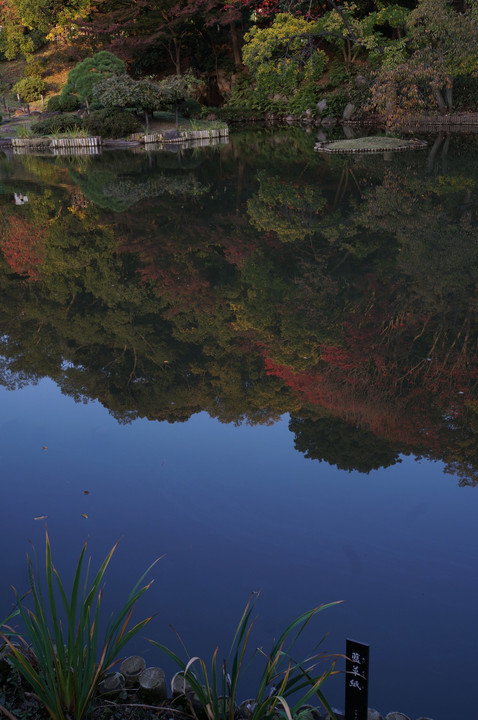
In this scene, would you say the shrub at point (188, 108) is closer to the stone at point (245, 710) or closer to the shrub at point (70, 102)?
the shrub at point (70, 102)

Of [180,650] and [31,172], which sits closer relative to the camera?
[180,650]

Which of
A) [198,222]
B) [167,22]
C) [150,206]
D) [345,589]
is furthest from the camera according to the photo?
[167,22]

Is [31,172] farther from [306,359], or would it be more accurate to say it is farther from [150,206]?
[306,359]

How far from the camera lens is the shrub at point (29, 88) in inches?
1211

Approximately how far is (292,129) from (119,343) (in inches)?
839

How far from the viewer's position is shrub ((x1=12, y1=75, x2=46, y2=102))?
30.8 metres

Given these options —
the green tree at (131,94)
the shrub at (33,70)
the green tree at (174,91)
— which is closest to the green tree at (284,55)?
the green tree at (174,91)

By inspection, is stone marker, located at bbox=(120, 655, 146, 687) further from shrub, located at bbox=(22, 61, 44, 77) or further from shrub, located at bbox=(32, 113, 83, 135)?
shrub, located at bbox=(22, 61, 44, 77)

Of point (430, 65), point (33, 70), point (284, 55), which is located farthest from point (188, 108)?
Result: point (33, 70)

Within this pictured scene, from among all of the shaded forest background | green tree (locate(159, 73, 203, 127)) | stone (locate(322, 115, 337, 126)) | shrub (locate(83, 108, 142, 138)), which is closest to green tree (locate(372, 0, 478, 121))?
the shaded forest background

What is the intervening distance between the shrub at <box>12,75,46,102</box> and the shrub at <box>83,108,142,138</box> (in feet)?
33.5

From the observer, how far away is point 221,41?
1265 inches

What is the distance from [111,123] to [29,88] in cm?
1124

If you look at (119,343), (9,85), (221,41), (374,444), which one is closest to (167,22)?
(221,41)
